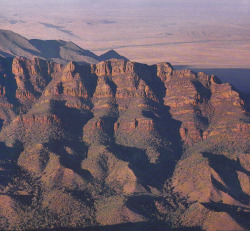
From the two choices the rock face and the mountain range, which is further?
the rock face

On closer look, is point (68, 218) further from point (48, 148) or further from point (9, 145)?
point (9, 145)

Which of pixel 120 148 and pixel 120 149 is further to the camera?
pixel 120 148

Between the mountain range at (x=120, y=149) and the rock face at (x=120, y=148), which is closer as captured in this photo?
the mountain range at (x=120, y=149)
